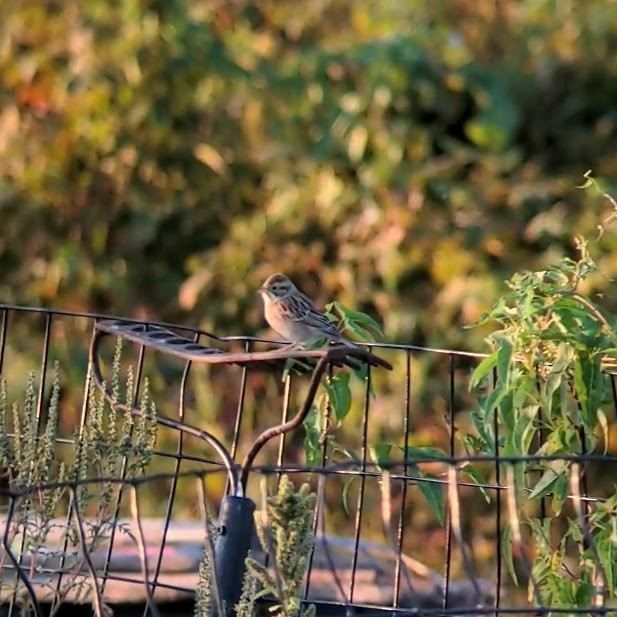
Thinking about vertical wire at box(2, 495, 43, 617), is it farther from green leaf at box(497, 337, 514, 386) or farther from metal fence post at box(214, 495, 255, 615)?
green leaf at box(497, 337, 514, 386)

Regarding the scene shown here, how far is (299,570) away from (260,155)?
3658mm

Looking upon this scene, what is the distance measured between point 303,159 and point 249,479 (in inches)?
49.8

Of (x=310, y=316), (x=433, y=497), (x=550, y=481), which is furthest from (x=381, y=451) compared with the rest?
(x=310, y=316)

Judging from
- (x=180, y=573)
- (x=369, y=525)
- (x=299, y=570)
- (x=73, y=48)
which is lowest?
(x=299, y=570)

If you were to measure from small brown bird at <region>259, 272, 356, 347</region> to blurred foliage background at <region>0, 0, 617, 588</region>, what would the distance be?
99 cm

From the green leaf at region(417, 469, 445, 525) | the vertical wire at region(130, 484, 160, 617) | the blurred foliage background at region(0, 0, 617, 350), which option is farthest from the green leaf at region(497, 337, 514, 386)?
the blurred foliage background at region(0, 0, 617, 350)

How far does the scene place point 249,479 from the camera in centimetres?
482

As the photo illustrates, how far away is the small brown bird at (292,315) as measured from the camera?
366cm

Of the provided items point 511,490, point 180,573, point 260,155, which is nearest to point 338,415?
point 511,490

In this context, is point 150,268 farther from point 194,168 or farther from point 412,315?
point 412,315

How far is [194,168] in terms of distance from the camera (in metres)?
5.79

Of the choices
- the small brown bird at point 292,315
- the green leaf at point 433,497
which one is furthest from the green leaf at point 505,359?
the small brown bird at point 292,315

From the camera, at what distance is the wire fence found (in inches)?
87.9

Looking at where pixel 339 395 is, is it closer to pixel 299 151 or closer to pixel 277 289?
pixel 277 289
